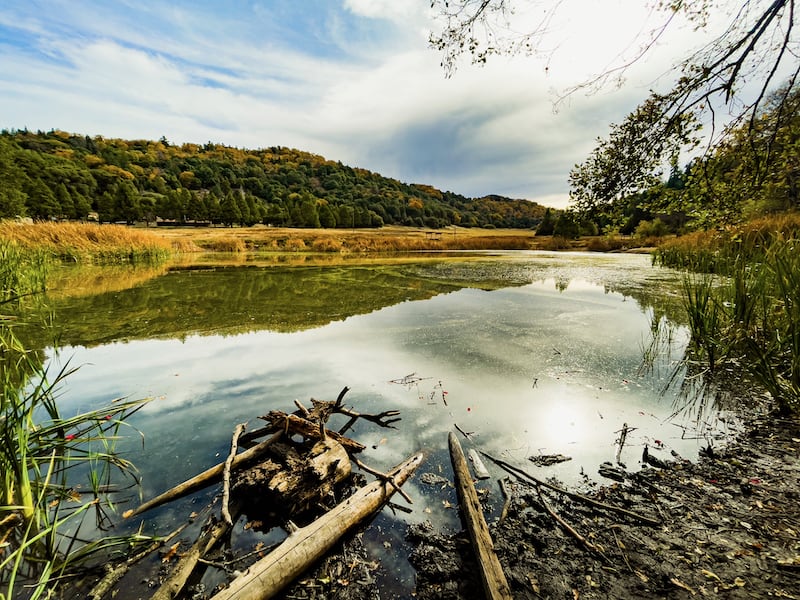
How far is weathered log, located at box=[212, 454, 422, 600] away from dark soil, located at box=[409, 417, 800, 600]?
34 centimetres

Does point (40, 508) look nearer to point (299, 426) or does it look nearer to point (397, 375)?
point (299, 426)

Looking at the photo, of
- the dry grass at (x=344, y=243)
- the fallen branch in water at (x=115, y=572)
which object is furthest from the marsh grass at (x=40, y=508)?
the dry grass at (x=344, y=243)

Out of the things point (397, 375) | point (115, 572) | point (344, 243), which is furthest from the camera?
point (344, 243)

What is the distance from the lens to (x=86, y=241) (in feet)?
58.4

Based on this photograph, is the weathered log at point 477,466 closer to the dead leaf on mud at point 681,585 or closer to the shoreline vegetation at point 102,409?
the dead leaf on mud at point 681,585

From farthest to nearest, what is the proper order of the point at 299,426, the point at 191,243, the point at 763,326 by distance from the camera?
the point at 191,243, the point at 763,326, the point at 299,426

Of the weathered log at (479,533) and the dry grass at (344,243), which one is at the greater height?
the dry grass at (344,243)

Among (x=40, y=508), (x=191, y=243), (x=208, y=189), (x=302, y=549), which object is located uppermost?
(x=208, y=189)

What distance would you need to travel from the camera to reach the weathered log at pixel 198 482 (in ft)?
7.36

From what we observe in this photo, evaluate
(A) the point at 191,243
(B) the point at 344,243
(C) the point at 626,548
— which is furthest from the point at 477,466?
(A) the point at 191,243

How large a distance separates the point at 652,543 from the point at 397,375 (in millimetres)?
3082

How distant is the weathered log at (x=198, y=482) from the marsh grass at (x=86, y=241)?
679 inches

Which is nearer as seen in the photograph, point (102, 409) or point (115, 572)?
point (115, 572)

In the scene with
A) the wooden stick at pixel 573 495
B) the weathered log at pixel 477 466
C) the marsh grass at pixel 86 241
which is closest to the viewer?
the wooden stick at pixel 573 495
